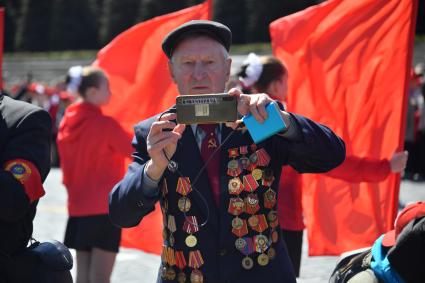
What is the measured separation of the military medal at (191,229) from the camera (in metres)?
2.64

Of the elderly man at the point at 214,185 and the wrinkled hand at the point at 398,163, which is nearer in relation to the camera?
the elderly man at the point at 214,185

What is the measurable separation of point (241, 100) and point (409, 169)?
36.9 ft

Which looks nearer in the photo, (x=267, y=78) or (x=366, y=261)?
(x=366, y=261)

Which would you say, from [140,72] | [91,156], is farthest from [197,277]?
[140,72]

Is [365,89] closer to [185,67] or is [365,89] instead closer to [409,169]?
[185,67]

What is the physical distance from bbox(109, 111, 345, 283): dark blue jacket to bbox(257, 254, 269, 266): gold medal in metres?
0.01

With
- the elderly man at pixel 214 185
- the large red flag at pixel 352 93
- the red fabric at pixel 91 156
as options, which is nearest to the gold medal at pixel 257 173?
the elderly man at pixel 214 185

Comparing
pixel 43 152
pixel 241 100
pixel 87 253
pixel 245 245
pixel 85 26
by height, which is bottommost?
pixel 85 26

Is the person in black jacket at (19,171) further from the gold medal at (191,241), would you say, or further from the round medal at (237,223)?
the round medal at (237,223)

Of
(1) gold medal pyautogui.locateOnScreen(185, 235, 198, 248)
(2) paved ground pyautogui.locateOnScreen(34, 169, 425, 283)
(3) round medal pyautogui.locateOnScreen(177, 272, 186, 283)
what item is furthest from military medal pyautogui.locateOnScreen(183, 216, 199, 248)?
(2) paved ground pyautogui.locateOnScreen(34, 169, 425, 283)

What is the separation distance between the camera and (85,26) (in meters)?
47.6

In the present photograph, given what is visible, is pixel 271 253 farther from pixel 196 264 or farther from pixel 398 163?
pixel 398 163

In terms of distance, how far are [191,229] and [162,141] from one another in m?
0.37

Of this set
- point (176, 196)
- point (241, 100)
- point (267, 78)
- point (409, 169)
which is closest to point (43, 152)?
point (176, 196)
